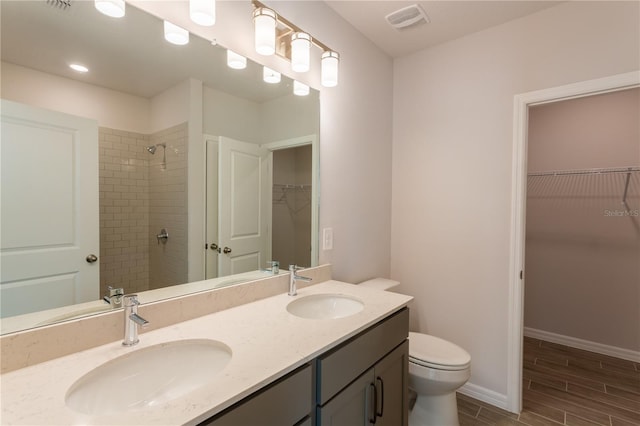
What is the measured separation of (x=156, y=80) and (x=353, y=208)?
52.5 inches

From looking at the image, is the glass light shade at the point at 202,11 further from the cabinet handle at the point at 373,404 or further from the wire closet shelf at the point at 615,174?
the wire closet shelf at the point at 615,174

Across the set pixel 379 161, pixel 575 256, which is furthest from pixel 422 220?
pixel 575 256

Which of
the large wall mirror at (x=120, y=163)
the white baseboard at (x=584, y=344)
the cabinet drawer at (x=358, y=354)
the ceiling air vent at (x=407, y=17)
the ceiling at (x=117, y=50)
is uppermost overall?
the ceiling air vent at (x=407, y=17)

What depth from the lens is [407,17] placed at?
1.89 m

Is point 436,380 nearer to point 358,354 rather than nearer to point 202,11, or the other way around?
point 358,354

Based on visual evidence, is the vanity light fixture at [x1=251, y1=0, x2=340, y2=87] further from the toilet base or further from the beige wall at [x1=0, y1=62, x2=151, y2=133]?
the toilet base

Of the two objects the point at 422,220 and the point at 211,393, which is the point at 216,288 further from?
the point at 422,220

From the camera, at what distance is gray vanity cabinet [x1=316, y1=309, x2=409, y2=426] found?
38.8 inches

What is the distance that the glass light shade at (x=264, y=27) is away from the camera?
4.38 ft

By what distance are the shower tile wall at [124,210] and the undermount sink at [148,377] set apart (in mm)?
277

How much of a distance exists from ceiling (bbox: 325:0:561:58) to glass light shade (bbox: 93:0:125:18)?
1.16 m

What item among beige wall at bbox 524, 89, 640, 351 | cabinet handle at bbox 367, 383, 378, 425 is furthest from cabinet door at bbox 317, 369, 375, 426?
beige wall at bbox 524, 89, 640, 351

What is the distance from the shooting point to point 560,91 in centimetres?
178

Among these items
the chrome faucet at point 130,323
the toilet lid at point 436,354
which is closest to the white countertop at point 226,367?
the chrome faucet at point 130,323
